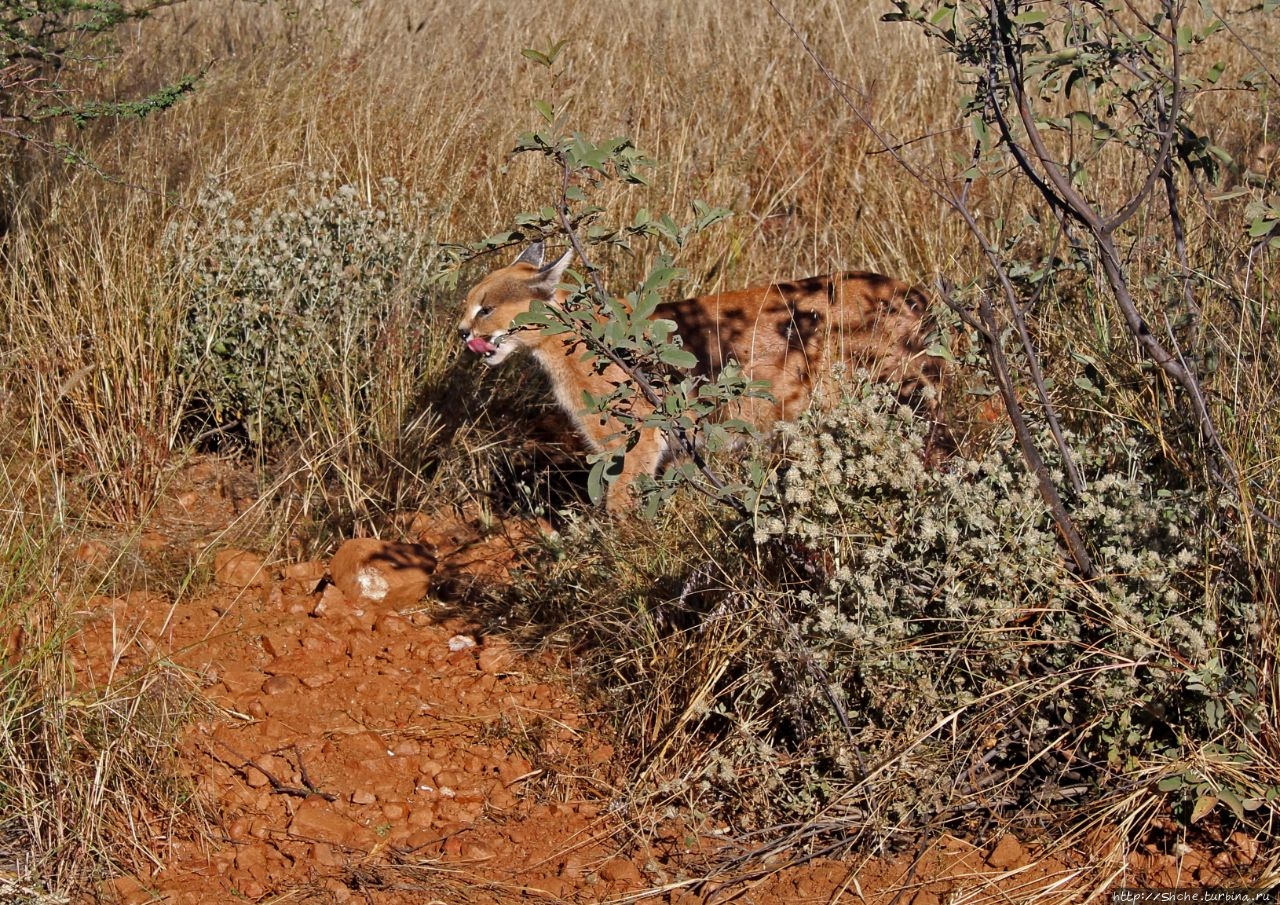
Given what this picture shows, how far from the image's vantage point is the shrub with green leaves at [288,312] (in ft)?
17.5

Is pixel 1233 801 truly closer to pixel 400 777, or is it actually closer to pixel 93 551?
pixel 400 777

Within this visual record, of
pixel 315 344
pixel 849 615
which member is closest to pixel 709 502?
pixel 849 615

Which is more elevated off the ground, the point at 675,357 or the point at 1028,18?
the point at 1028,18

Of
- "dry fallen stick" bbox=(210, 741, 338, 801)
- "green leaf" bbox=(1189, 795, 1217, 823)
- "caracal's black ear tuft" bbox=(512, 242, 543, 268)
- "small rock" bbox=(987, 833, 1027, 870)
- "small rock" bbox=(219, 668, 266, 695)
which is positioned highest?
"caracal's black ear tuft" bbox=(512, 242, 543, 268)

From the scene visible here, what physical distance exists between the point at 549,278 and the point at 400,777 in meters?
2.18

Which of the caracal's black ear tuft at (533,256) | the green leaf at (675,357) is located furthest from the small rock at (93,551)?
the green leaf at (675,357)

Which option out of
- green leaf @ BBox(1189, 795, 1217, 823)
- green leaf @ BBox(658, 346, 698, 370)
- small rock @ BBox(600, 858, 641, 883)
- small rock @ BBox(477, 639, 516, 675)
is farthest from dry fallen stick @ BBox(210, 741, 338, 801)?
green leaf @ BBox(1189, 795, 1217, 823)

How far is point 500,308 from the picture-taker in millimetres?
5441

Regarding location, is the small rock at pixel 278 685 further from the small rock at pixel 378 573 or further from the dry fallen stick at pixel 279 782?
the small rock at pixel 378 573

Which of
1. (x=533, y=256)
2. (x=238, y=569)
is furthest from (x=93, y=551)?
(x=533, y=256)

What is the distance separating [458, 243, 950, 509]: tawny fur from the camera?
522 centimetres

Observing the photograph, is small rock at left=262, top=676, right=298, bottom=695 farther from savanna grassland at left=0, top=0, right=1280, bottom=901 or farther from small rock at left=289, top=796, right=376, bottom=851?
small rock at left=289, top=796, right=376, bottom=851

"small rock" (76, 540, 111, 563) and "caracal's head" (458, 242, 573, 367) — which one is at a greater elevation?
"caracal's head" (458, 242, 573, 367)

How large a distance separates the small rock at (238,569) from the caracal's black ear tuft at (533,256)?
167 centimetres
